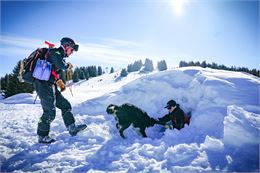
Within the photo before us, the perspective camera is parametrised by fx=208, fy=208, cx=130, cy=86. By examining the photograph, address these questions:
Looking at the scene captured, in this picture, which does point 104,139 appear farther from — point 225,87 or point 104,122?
point 225,87

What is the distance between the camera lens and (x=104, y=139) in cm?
563

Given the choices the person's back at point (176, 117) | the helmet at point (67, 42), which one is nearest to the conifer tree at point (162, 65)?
the person's back at point (176, 117)

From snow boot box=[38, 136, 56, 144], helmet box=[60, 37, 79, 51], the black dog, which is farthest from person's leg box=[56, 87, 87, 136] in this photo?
helmet box=[60, 37, 79, 51]

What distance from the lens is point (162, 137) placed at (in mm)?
5551

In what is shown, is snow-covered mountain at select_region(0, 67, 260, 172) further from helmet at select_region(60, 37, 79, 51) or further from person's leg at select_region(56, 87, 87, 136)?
helmet at select_region(60, 37, 79, 51)

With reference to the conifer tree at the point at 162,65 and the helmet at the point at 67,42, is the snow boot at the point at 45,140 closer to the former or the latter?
the helmet at the point at 67,42

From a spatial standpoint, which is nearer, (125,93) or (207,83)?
(207,83)

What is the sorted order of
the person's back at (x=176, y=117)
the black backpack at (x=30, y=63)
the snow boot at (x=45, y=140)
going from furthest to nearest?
the person's back at (x=176, y=117) → the black backpack at (x=30, y=63) → the snow boot at (x=45, y=140)

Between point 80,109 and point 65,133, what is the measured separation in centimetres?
216

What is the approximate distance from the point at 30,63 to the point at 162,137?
4000 mm

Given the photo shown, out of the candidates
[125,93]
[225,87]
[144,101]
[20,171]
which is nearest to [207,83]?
[225,87]

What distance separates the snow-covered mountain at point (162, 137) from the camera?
4.15m

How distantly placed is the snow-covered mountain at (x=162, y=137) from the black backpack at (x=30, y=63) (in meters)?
1.63

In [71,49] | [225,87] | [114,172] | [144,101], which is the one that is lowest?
[114,172]
